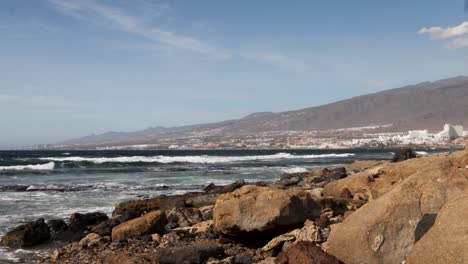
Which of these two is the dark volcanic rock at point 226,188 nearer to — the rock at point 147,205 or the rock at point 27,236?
the rock at point 147,205

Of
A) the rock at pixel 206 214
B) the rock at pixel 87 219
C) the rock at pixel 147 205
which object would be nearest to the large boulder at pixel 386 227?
the rock at pixel 206 214

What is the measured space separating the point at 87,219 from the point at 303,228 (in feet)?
28.7

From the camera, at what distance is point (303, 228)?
9.88 m

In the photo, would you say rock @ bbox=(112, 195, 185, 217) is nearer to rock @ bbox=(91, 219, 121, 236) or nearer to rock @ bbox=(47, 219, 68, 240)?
rock @ bbox=(91, 219, 121, 236)

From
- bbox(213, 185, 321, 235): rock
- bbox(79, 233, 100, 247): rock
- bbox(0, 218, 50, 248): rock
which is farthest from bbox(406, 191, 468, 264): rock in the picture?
bbox(0, 218, 50, 248): rock

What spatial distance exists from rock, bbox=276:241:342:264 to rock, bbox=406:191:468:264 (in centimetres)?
145

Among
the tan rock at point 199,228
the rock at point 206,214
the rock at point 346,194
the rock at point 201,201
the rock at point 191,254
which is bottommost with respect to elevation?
the rock at point 201,201

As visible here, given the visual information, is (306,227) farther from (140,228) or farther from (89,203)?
(89,203)

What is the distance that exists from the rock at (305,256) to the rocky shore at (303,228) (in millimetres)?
17

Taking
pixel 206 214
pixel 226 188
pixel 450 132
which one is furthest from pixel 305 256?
pixel 450 132

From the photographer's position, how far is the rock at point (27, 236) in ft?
43.3

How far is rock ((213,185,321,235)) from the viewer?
33.4 feet

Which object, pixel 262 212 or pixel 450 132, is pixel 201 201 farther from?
pixel 450 132

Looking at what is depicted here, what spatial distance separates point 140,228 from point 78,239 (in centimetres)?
226
